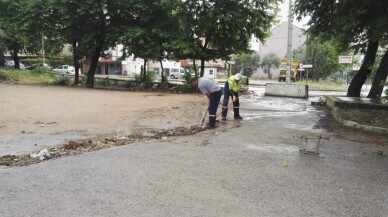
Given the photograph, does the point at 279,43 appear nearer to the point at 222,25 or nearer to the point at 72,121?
the point at 222,25

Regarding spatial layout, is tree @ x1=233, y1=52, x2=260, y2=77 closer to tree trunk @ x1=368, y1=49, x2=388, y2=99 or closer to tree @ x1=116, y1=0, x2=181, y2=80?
tree @ x1=116, y1=0, x2=181, y2=80

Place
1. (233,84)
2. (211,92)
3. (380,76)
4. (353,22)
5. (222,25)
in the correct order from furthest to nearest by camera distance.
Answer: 1. (222,25)
2. (380,76)
3. (353,22)
4. (233,84)
5. (211,92)

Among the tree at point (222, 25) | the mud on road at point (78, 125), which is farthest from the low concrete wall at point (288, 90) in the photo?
the mud on road at point (78, 125)

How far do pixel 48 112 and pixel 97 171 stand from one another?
9157mm

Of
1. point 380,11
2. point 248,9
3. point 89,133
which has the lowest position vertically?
point 89,133

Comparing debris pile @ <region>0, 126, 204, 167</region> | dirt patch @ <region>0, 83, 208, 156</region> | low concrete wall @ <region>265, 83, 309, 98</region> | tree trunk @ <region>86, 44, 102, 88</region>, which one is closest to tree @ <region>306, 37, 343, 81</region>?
low concrete wall @ <region>265, 83, 309, 98</region>

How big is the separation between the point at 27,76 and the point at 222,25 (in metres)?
22.7

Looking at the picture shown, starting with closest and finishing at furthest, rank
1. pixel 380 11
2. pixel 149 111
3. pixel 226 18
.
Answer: pixel 380 11
pixel 149 111
pixel 226 18

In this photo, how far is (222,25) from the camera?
25.4m

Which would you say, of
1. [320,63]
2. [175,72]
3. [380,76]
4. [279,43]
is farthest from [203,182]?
[279,43]

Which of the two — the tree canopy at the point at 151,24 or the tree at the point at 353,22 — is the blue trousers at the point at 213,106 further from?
the tree canopy at the point at 151,24

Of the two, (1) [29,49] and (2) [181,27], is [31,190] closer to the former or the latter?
(2) [181,27]

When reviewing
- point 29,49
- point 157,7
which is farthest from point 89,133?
point 29,49

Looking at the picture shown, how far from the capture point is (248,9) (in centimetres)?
2483
